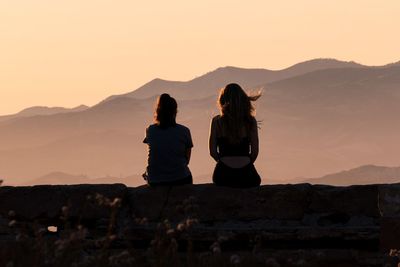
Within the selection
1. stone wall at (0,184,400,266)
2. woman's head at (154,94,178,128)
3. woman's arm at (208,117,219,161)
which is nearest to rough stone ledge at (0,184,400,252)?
stone wall at (0,184,400,266)

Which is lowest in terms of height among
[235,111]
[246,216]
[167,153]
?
[246,216]

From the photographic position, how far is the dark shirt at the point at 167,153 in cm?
944

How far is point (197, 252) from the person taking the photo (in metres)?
8.56

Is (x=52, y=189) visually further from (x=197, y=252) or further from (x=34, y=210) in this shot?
(x=197, y=252)

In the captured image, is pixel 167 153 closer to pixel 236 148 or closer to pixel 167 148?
pixel 167 148

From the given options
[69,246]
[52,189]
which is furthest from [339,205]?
[69,246]

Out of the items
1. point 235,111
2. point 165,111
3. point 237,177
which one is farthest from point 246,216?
point 165,111

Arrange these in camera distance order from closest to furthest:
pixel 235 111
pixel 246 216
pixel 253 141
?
pixel 246 216, pixel 235 111, pixel 253 141

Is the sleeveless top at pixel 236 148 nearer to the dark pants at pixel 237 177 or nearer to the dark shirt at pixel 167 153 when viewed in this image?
the dark pants at pixel 237 177

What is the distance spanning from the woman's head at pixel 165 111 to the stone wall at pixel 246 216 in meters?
0.66

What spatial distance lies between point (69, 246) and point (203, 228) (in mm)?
2732

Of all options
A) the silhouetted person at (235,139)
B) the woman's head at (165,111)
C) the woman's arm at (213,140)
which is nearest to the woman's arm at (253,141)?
the silhouetted person at (235,139)

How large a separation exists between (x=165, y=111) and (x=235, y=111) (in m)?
0.63

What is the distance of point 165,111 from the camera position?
9.53 meters
